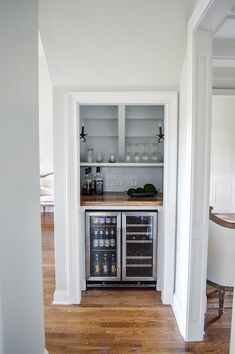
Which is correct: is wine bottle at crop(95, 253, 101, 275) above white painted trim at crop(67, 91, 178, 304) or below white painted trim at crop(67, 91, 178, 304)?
below

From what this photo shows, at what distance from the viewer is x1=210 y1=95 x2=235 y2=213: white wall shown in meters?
5.52

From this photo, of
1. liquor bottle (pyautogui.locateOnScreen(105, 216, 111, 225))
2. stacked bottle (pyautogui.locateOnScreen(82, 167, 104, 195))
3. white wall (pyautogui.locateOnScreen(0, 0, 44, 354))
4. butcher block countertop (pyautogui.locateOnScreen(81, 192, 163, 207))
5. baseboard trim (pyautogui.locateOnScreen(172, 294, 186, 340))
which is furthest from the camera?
stacked bottle (pyautogui.locateOnScreen(82, 167, 104, 195))

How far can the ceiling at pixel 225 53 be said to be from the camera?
2.34 metres

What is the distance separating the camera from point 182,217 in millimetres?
2381

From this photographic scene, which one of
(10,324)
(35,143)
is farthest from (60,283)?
(35,143)

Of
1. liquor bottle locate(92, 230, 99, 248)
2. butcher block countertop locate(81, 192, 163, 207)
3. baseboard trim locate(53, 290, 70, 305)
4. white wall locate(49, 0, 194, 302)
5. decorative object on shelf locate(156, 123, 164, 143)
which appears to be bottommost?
baseboard trim locate(53, 290, 70, 305)

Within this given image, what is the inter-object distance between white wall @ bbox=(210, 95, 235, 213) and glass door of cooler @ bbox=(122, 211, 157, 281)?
3.09 m

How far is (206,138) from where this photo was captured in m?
2.04

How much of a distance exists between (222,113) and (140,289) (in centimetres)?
401

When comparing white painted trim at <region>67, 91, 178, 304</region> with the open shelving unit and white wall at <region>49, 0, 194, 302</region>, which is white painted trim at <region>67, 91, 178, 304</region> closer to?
white wall at <region>49, 0, 194, 302</region>

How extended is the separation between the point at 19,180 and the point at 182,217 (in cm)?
142

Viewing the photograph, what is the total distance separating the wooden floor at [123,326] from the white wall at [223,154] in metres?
3.09

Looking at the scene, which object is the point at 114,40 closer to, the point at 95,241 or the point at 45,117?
the point at 95,241

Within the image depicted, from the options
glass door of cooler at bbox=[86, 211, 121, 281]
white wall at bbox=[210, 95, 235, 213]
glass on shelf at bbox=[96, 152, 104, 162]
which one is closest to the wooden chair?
glass door of cooler at bbox=[86, 211, 121, 281]
